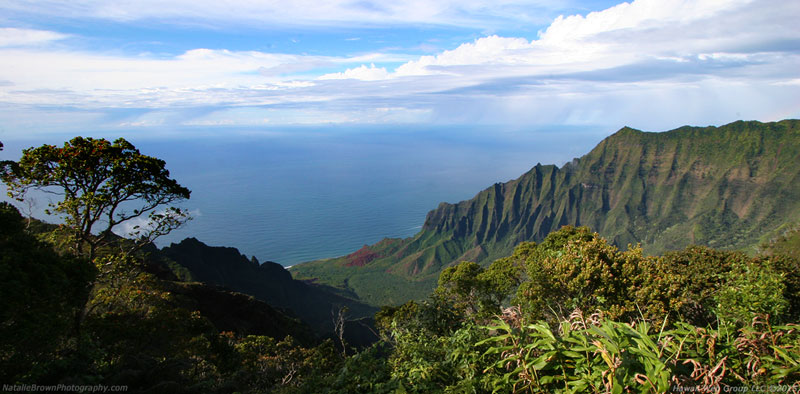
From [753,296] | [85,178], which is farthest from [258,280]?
[753,296]

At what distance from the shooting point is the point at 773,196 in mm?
129500

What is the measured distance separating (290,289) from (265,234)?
303 feet

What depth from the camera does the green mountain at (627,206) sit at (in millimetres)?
124812

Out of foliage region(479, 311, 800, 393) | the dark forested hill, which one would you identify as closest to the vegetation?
foliage region(479, 311, 800, 393)

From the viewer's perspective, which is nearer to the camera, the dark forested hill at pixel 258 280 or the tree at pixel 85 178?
the tree at pixel 85 178

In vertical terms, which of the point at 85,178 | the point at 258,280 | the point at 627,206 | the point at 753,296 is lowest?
the point at 627,206

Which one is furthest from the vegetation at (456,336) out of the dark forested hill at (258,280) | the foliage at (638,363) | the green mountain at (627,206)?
the green mountain at (627,206)

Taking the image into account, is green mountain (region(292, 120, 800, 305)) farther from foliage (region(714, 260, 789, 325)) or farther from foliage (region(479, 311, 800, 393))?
foliage (region(479, 311, 800, 393))

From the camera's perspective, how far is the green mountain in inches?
4914

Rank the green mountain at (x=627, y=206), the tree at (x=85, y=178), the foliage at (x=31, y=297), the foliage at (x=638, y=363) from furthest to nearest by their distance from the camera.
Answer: the green mountain at (x=627, y=206) → the tree at (x=85, y=178) → the foliage at (x=31, y=297) → the foliage at (x=638, y=363)

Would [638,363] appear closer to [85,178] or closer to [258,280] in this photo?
[85,178]

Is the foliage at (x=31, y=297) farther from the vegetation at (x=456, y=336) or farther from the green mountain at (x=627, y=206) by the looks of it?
the green mountain at (x=627, y=206)

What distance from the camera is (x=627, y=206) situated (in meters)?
160

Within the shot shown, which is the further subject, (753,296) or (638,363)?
(753,296)
